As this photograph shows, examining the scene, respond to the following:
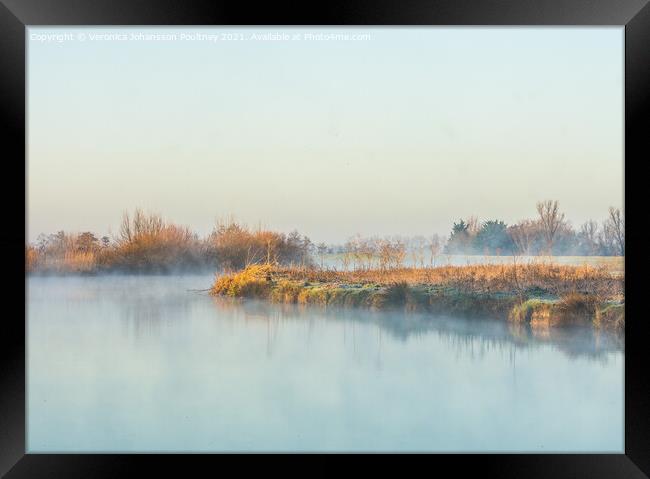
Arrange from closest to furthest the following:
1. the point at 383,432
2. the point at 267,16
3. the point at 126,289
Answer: the point at 267,16, the point at 383,432, the point at 126,289

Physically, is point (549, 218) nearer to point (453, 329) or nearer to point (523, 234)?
point (523, 234)

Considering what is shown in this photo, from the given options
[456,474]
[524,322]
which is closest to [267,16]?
[524,322]

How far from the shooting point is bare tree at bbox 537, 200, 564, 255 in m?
3.59

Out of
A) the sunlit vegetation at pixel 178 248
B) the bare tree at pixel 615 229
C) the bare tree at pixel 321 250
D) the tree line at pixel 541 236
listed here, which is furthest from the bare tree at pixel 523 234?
the sunlit vegetation at pixel 178 248

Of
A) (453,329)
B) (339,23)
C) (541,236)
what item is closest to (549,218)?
(541,236)

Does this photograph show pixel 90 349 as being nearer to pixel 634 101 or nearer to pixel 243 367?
pixel 243 367

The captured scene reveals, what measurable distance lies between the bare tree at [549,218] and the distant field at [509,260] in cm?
15

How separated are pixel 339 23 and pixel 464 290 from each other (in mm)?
1759

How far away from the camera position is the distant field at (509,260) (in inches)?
140

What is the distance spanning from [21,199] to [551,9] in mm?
2983

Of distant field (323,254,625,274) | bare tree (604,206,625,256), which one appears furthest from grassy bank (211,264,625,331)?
bare tree (604,206,625,256)

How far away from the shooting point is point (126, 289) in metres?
3.69

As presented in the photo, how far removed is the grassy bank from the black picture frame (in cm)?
43

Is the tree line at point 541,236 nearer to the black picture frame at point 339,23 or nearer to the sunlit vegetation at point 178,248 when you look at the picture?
the black picture frame at point 339,23
